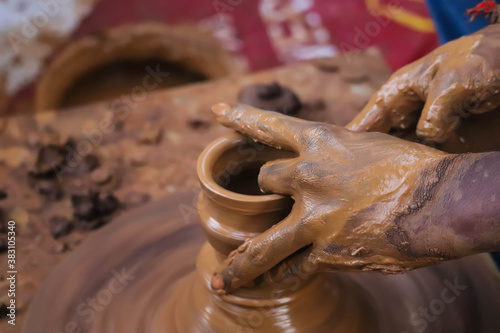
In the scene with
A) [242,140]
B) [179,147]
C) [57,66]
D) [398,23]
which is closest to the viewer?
[242,140]

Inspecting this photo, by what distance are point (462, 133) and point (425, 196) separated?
0.47 metres

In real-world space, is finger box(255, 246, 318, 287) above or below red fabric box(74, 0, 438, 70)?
above

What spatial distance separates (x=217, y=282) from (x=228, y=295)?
60mm

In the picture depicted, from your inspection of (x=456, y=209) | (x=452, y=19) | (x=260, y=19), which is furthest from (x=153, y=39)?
(x=456, y=209)

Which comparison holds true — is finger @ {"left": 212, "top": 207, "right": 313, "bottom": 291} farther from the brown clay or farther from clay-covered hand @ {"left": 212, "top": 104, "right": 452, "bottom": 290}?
the brown clay

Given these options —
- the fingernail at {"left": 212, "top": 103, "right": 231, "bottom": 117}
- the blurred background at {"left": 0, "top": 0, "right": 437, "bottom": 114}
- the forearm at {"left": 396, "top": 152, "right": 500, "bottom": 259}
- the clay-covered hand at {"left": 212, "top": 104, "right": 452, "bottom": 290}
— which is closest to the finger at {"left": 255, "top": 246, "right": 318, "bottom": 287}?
the clay-covered hand at {"left": 212, "top": 104, "right": 452, "bottom": 290}

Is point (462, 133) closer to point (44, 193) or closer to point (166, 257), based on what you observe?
point (166, 257)

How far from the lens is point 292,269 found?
1.27 meters

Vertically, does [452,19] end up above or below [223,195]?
above

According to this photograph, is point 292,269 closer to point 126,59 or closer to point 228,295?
point 228,295

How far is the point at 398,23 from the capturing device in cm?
362

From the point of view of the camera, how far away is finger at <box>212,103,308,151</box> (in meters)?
1.26

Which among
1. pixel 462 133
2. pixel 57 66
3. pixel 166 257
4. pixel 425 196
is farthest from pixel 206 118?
pixel 57 66

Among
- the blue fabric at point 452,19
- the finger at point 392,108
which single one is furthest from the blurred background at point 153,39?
the finger at point 392,108
